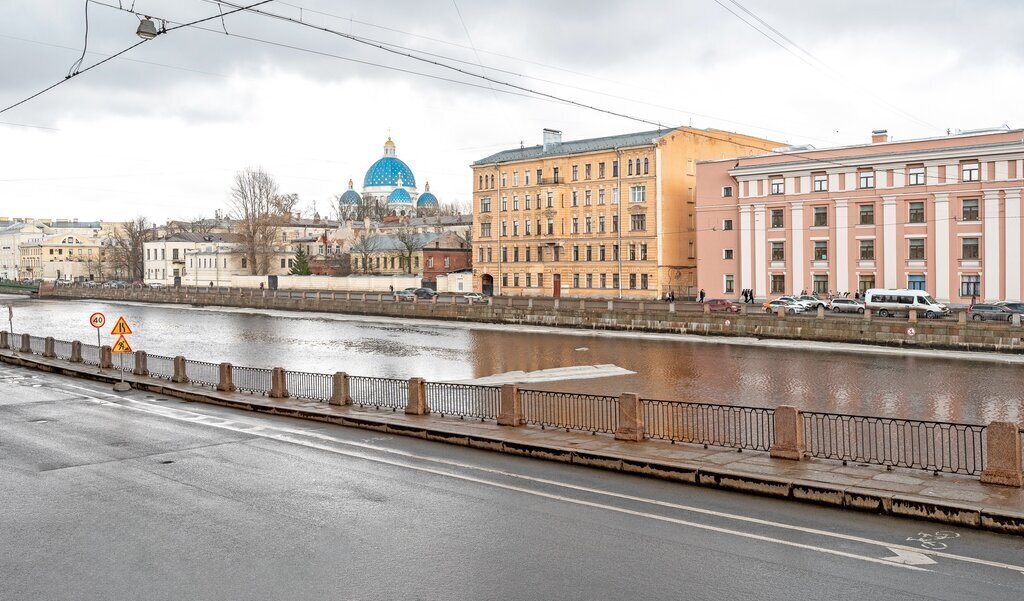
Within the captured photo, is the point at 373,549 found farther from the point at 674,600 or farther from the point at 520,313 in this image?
the point at 520,313

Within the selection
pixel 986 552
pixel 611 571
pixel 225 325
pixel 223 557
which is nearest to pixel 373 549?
pixel 223 557

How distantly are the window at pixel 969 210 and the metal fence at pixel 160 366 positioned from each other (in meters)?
51.1

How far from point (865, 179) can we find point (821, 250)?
6070 millimetres

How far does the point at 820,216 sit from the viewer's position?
63.8 metres

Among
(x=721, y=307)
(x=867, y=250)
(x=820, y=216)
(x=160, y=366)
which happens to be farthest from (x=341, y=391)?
(x=820, y=216)

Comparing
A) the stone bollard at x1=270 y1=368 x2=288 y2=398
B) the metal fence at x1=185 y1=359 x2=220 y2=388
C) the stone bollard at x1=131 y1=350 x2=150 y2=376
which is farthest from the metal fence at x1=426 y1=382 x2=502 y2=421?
the stone bollard at x1=131 y1=350 x2=150 y2=376

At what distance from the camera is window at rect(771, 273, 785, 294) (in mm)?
66088

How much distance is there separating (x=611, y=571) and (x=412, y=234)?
100864 millimetres

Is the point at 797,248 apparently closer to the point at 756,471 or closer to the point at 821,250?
the point at 821,250

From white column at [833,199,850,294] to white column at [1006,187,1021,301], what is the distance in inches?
409

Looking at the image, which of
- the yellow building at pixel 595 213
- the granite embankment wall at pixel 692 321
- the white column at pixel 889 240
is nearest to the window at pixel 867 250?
the white column at pixel 889 240

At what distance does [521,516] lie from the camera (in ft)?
37.2

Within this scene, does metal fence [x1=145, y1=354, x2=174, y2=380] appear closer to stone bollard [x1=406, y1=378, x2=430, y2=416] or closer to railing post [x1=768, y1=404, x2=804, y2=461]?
stone bollard [x1=406, y1=378, x2=430, y2=416]

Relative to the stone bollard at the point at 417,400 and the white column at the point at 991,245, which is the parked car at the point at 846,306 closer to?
the white column at the point at 991,245
